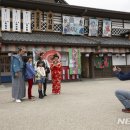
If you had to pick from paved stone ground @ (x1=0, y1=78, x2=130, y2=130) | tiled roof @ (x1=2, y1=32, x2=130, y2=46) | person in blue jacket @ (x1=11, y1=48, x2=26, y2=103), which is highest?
tiled roof @ (x1=2, y1=32, x2=130, y2=46)

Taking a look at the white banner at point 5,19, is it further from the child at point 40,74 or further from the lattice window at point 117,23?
the lattice window at point 117,23

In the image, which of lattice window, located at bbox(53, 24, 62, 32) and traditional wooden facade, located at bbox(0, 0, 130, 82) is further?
lattice window, located at bbox(53, 24, 62, 32)

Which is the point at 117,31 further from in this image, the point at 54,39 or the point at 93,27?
the point at 54,39

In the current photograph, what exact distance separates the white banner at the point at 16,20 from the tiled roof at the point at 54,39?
1.61 ft

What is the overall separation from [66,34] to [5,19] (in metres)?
4.32

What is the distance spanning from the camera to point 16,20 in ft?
58.6

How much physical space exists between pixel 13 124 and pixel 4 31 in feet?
40.8

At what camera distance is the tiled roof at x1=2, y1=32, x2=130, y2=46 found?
16.2 m

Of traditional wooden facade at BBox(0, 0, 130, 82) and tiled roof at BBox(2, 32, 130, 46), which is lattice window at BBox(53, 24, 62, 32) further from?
tiled roof at BBox(2, 32, 130, 46)

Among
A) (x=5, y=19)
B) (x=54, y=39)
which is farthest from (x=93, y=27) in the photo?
(x=5, y=19)

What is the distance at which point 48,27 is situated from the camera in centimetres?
1922

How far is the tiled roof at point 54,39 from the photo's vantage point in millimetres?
16250

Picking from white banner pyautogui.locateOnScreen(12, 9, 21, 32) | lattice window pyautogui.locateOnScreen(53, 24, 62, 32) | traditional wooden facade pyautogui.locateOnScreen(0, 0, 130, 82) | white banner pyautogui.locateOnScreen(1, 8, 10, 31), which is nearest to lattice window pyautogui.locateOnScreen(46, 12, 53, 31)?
traditional wooden facade pyautogui.locateOnScreen(0, 0, 130, 82)

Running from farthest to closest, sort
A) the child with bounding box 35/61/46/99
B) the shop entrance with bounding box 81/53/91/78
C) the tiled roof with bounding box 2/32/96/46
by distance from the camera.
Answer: the shop entrance with bounding box 81/53/91/78 → the tiled roof with bounding box 2/32/96/46 → the child with bounding box 35/61/46/99
